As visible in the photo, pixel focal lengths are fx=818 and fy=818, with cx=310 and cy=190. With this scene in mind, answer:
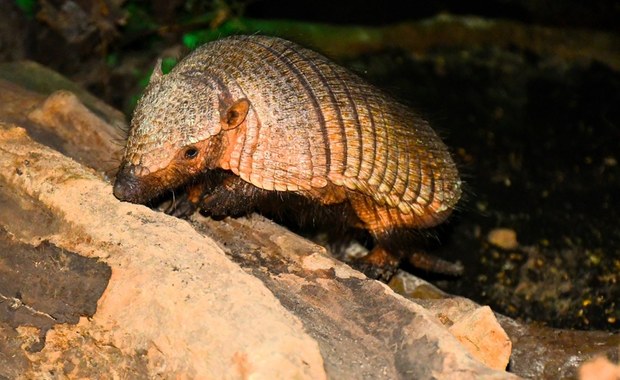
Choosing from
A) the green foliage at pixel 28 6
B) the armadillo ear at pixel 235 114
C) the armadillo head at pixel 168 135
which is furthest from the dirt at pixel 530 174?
the green foliage at pixel 28 6

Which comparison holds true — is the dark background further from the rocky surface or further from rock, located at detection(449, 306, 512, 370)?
rock, located at detection(449, 306, 512, 370)

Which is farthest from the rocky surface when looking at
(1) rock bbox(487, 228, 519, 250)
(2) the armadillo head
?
(1) rock bbox(487, 228, 519, 250)

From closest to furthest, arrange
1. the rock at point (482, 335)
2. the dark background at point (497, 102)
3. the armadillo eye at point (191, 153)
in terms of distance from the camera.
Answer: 1. the rock at point (482, 335)
2. the armadillo eye at point (191, 153)
3. the dark background at point (497, 102)

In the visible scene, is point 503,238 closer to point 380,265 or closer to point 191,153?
point 380,265

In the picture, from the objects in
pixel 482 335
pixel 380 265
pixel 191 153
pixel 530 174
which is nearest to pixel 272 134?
pixel 191 153

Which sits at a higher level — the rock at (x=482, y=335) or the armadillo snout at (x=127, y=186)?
the armadillo snout at (x=127, y=186)

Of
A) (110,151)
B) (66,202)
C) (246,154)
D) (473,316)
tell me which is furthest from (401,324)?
(110,151)

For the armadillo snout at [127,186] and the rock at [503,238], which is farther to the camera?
the rock at [503,238]

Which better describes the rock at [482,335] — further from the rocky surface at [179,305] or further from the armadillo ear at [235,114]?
the armadillo ear at [235,114]
